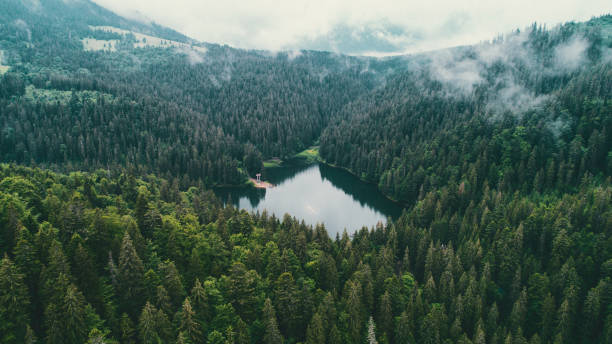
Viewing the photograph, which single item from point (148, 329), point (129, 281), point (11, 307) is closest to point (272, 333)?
point (148, 329)

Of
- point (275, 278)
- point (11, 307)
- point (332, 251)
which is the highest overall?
point (11, 307)

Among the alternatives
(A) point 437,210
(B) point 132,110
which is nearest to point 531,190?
(A) point 437,210

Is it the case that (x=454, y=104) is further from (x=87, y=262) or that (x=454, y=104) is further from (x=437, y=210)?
(x=87, y=262)

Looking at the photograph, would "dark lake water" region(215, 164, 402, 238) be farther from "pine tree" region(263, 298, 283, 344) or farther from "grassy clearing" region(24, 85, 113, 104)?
"grassy clearing" region(24, 85, 113, 104)

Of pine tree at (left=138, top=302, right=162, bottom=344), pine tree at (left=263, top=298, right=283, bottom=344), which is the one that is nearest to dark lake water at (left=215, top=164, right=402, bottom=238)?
pine tree at (left=263, top=298, right=283, bottom=344)

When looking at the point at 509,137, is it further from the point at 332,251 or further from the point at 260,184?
the point at 260,184

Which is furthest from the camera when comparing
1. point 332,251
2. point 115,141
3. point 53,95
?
point 53,95
